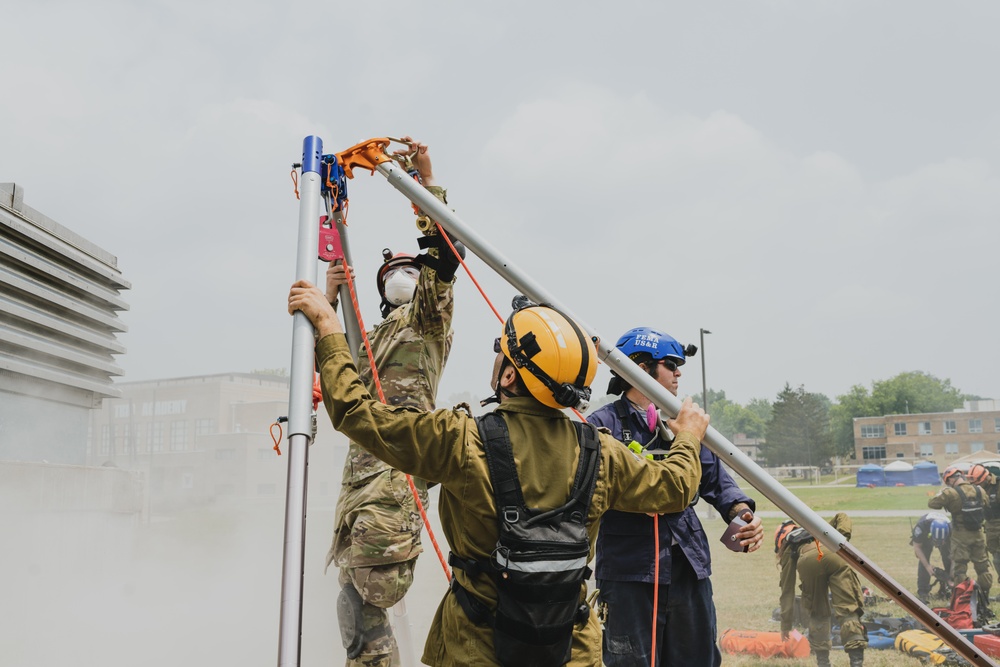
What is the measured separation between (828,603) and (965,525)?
14.1 feet

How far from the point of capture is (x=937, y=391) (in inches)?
3809

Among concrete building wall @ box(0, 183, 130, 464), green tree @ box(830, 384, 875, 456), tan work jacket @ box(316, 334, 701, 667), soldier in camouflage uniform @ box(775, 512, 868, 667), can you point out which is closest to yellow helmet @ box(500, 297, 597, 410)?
tan work jacket @ box(316, 334, 701, 667)

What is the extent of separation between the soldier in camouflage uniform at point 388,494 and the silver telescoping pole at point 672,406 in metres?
0.24

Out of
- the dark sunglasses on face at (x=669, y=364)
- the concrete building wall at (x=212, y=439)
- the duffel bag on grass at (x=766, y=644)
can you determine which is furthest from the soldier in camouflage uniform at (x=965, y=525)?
the concrete building wall at (x=212, y=439)

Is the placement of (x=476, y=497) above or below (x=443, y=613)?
above

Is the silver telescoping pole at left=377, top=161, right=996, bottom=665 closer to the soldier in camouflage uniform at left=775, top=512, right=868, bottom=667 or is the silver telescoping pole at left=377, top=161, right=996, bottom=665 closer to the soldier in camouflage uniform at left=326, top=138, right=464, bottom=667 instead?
the soldier in camouflage uniform at left=326, top=138, right=464, bottom=667

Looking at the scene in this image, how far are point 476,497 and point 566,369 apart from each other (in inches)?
20.4

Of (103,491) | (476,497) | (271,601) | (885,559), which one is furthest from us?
(885,559)

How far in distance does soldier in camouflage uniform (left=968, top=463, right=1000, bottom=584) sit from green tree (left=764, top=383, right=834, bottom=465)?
57.1 metres

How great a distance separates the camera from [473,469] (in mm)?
2447

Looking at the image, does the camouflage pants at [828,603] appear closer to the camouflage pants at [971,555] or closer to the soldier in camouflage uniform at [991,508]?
the camouflage pants at [971,555]

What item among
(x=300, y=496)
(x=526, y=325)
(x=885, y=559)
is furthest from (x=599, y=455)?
(x=885, y=559)

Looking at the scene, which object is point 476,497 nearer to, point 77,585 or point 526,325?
point 526,325

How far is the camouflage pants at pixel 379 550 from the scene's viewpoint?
3.91 m
